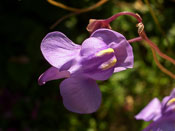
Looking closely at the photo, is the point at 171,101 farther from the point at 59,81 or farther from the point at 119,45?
the point at 59,81

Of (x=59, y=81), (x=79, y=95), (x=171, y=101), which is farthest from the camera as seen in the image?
(x=59, y=81)

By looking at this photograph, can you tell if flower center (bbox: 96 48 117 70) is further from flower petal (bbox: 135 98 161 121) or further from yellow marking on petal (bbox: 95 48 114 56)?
Answer: flower petal (bbox: 135 98 161 121)

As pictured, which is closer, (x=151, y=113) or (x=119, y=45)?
(x=119, y=45)

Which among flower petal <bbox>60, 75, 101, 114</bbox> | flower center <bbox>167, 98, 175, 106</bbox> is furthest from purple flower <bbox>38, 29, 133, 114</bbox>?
flower center <bbox>167, 98, 175, 106</bbox>

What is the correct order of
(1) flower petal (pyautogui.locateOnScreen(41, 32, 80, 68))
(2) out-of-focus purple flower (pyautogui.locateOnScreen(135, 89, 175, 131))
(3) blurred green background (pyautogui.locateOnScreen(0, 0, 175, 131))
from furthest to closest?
(3) blurred green background (pyautogui.locateOnScreen(0, 0, 175, 131)), (2) out-of-focus purple flower (pyautogui.locateOnScreen(135, 89, 175, 131)), (1) flower petal (pyautogui.locateOnScreen(41, 32, 80, 68))

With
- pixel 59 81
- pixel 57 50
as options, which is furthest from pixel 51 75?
pixel 59 81

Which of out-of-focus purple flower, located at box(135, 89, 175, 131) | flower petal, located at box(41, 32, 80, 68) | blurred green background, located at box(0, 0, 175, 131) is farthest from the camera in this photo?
blurred green background, located at box(0, 0, 175, 131)

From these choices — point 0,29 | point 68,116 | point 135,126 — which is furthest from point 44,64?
point 135,126

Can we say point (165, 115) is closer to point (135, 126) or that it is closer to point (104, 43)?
point (104, 43)
